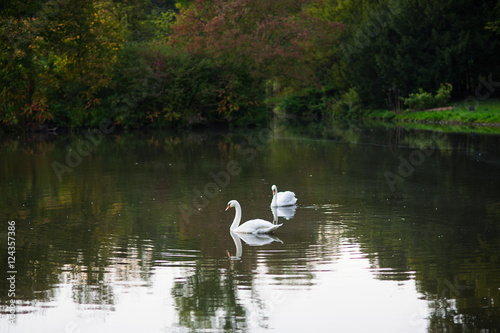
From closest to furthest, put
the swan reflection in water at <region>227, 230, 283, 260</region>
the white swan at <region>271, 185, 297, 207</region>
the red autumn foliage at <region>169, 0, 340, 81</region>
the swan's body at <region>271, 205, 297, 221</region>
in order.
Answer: the swan reflection in water at <region>227, 230, 283, 260</region> → the swan's body at <region>271, 205, 297, 221</region> → the white swan at <region>271, 185, 297, 207</region> → the red autumn foliage at <region>169, 0, 340, 81</region>

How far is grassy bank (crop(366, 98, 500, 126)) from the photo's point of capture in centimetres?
3788

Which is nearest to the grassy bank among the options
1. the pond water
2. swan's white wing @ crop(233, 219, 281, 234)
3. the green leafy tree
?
the green leafy tree

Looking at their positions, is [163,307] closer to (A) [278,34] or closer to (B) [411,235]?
(B) [411,235]

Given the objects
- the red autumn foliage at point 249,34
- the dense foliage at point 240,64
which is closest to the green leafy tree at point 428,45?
the dense foliage at point 240,64

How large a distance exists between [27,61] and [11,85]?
138cm

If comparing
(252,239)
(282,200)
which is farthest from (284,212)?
(252,239)

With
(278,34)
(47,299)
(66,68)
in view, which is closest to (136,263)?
(47,299)

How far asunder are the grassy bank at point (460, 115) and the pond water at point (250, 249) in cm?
1729

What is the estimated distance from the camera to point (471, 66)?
1731 inches

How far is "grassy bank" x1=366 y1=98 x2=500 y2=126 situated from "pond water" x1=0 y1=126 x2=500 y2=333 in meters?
17.3

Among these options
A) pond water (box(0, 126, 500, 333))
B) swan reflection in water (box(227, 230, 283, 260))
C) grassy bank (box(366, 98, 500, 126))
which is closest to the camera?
pond water (box(0, 126, 500, 333))

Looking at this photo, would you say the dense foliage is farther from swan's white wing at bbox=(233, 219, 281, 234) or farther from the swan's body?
swan's white wing at bbox=(233, 219, 281, 234)

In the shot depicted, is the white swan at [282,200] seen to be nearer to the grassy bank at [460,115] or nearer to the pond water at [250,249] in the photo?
the pond water at [250,249]

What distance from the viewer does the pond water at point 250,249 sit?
24.5 feet
